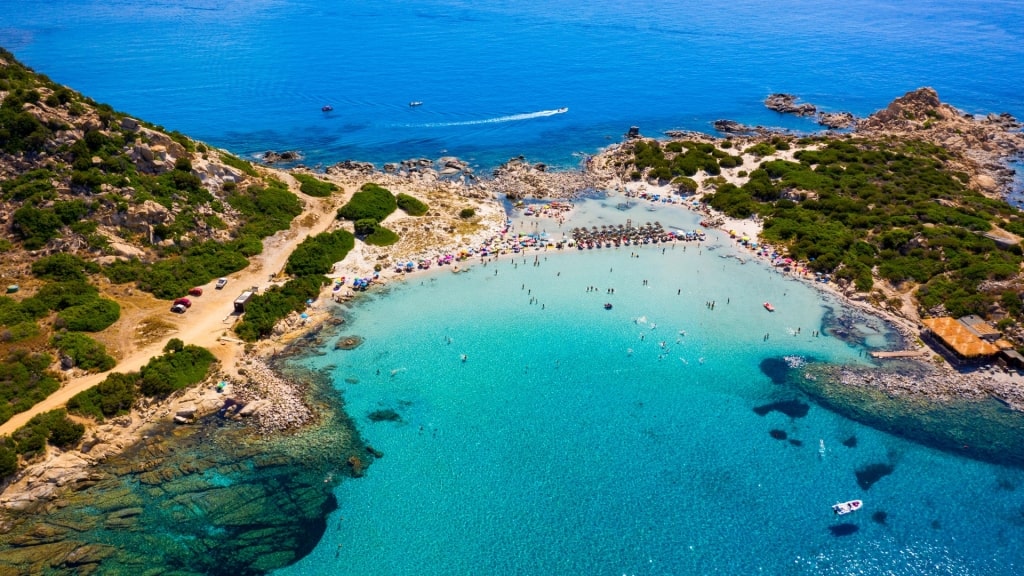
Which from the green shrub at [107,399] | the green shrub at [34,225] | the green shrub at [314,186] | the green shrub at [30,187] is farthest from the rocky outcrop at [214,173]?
the green shrub at [107,399]

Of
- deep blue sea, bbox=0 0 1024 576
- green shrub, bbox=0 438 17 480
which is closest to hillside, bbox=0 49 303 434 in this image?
green shrub, bbox=0 438 17 480

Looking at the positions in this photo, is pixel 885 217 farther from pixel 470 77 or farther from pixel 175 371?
pixel 470 77

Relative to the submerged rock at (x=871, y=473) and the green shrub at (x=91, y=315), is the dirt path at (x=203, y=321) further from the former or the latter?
the submerged rock at (x=871, y=473)

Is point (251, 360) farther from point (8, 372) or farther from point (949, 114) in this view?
point (949, 114)

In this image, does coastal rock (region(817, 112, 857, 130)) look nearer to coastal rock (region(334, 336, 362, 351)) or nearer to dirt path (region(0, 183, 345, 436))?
dirt path (region(0, 183, 345, 436))

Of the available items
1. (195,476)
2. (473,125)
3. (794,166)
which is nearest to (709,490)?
(195,476)

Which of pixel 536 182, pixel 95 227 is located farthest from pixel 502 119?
pixel 95 227
